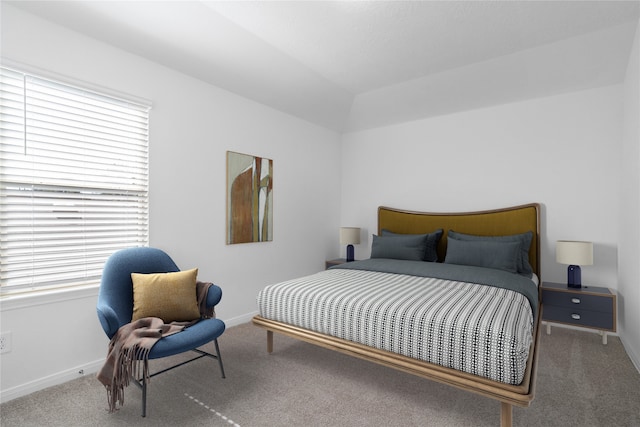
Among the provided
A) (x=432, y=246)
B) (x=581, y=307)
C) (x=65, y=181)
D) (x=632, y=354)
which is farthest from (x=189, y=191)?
(x=632, y=354)

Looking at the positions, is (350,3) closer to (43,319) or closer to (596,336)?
(43,319)

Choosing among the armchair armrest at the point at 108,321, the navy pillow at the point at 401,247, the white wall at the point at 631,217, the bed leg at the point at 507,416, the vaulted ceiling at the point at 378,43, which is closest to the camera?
the bed leg at the point at 507,416

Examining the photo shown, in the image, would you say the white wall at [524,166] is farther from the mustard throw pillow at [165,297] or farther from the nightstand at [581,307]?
the mustard throw pillow at [165,297]

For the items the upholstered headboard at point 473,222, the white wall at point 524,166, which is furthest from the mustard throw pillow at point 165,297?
the white wall at point 524,166

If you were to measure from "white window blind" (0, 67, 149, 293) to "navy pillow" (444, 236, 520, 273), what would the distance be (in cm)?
314

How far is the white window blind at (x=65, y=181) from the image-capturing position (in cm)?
220

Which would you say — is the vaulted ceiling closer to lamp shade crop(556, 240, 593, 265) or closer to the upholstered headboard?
the upholstered headboard

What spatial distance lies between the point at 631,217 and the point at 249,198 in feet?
11.9

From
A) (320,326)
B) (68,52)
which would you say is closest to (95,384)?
(320,326)

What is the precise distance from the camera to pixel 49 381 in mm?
2301

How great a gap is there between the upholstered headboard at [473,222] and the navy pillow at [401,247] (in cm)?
44

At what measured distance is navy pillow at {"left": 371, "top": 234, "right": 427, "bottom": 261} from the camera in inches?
152

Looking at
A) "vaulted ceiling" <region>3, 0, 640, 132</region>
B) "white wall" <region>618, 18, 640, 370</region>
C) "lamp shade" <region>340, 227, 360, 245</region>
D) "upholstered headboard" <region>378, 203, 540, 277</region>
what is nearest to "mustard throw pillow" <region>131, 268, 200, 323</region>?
"vaulted ceiling" <region>3, 0, 640, 132</region>

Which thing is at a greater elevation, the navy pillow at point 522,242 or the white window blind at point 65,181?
the white window blind at point 65,181
